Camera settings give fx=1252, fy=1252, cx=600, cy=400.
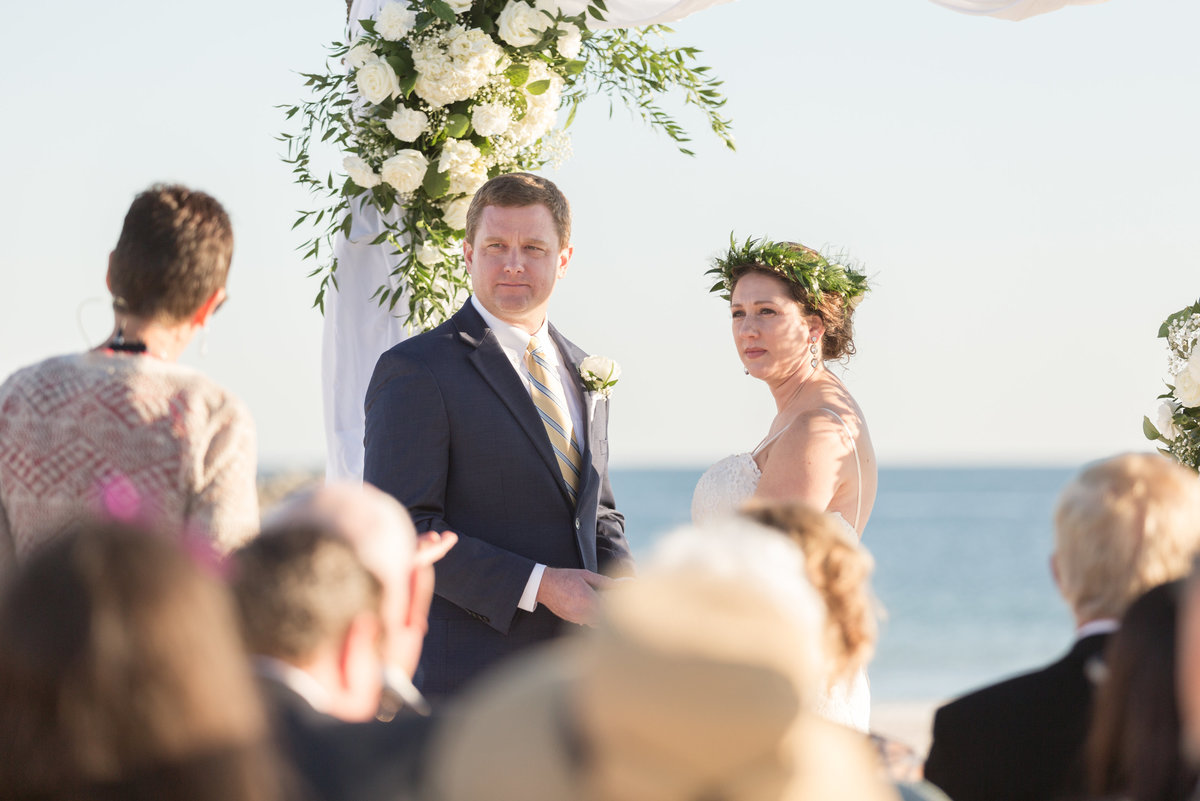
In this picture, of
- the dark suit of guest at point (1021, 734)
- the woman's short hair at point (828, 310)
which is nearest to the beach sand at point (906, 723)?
the woman's short hair at point (828, 310)

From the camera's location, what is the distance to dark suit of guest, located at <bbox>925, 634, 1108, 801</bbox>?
2303 millimetres

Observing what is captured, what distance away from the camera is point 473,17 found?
4.49 m

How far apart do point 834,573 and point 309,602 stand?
101 centimetres

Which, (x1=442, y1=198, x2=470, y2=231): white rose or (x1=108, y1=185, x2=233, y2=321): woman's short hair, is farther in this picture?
(x1=442, y1=198, x2=470, y2=231): white rose

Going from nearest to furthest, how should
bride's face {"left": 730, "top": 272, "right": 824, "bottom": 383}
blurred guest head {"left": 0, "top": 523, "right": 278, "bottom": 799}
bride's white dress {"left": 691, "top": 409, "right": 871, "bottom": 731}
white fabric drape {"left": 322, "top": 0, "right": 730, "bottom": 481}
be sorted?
blurred guest head {"left": 0, "top": 523, "right": 278, "bottom": 799}, bride's white dress {"left": 691, "top": 409, "right": 871, "bottom": 731}, white fabric drape {"left": 322, "top": 0, "right": 730, "bottom": 481}, bride's face {"left": 730, "top": 272, "right": 824, "bottom": 383}

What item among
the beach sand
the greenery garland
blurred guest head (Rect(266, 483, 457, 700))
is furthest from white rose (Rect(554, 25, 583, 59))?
the beach sand

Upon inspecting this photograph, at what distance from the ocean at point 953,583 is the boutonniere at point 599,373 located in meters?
5.06

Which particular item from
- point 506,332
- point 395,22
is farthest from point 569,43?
point 506,332

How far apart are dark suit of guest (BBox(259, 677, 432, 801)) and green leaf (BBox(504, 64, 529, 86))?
124 inches

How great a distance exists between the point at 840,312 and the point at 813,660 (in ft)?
13.1

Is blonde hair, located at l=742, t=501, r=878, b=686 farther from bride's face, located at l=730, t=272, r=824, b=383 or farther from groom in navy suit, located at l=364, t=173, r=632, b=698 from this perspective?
bride's face, located at l=730, t=272, r=824, b=383

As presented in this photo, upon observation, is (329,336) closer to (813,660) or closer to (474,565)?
(474,565)

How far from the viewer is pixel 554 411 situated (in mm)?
4105

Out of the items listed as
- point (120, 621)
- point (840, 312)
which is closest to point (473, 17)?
point (840, 312)
